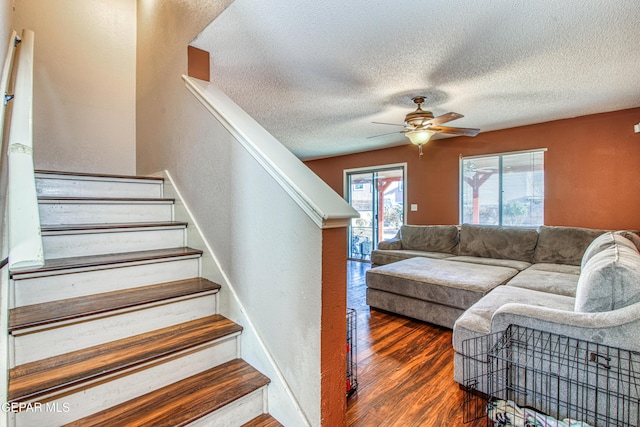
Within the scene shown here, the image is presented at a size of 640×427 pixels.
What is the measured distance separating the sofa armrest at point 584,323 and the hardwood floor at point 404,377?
0.56 meters

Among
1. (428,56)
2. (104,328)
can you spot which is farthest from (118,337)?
(428,56)

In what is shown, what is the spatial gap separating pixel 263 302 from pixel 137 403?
603 millimetres

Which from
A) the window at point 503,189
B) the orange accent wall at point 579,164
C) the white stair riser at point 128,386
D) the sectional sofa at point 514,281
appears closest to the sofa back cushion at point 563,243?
the sectional sofa at point 514,281

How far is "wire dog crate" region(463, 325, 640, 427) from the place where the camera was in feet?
4.80

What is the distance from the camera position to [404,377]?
209 cm

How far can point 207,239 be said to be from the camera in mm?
1794

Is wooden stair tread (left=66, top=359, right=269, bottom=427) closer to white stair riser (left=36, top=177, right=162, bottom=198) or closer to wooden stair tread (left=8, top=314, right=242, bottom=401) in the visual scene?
wooden stair tread (left=8, top=314, right=242, bottom=401)

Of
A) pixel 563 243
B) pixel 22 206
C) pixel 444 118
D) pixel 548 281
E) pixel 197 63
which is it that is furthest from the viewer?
pixel 563 243

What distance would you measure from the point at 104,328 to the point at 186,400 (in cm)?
49

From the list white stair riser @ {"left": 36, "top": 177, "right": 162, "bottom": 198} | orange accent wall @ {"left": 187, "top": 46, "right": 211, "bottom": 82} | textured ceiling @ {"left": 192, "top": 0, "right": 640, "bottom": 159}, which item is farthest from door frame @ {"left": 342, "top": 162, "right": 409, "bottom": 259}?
white stair riser @ {"left": 36, "top": 177, "right": 162, "bottom": 198}

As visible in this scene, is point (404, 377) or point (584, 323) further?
point (404, 377)

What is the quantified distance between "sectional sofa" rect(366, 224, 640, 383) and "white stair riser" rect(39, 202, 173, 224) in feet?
7.26

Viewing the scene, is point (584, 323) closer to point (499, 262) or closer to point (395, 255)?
point (499, 262)

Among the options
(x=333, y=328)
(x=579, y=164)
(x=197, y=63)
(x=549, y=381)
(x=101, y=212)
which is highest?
(x=197, y=63)
